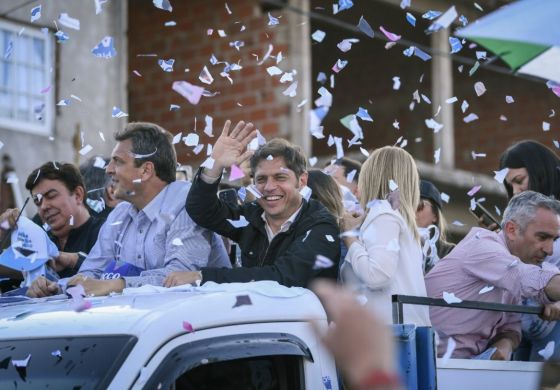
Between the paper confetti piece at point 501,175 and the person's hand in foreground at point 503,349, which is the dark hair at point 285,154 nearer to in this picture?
the person's hand in foreground at point 503,349

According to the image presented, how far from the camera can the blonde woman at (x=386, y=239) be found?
506 centimetres

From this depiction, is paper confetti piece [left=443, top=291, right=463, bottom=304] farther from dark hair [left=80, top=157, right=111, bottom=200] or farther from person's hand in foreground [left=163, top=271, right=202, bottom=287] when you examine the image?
dark hair [left=80, top=157, right=111, bottom=200]

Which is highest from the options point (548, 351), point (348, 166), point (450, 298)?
point (348, 166)

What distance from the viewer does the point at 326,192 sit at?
20.5 ft

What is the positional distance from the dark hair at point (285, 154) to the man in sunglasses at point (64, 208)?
134cm

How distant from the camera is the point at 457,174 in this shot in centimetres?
1384

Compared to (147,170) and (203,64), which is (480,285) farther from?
(203,64)

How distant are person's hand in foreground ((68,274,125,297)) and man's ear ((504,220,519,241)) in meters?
2.04

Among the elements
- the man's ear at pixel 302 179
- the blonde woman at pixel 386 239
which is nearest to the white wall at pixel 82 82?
the man's ear at pixel 302 179

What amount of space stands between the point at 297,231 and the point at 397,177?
2.12 feet

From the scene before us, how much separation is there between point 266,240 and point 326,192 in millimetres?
925

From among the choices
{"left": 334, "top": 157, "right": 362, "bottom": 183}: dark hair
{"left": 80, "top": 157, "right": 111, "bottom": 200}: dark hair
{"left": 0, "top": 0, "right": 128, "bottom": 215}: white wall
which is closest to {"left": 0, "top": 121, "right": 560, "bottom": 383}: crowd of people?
{"left": 334, "top": 157, "right": 362, "bottom": 183}: dark hair

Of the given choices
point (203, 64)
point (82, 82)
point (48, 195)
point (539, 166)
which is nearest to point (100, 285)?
point (48, 195)

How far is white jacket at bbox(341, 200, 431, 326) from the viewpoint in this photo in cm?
505
